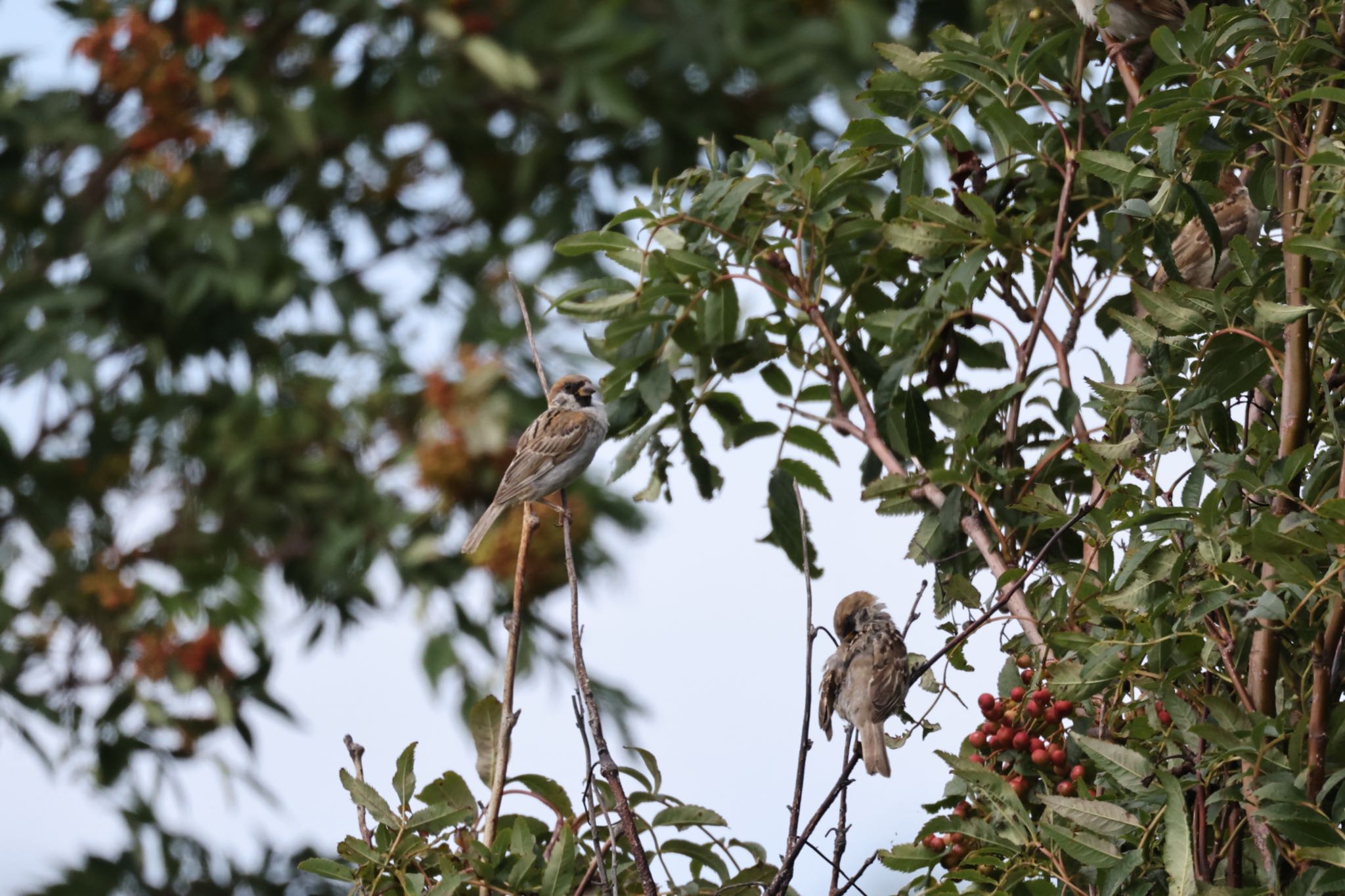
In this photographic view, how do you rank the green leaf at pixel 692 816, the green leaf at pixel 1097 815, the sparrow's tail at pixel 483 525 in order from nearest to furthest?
the green leaf at pixel 1097 815 → the green leaf at pixel 692 816 → the sparrow's tail at pixel 483 525

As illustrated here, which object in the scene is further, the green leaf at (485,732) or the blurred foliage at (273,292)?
the blurred foliage at (273,292)

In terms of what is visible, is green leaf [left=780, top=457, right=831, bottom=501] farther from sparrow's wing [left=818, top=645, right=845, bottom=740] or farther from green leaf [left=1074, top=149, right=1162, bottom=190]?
green leaf [left=1074, top=149, right=1162, bottom=190]

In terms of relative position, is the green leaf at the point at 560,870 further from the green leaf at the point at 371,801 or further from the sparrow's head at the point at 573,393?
the sparrow's head at the point at 573,393

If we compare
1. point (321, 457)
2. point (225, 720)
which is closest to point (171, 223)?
point (321, 457)

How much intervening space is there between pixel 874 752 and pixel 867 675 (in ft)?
0.39

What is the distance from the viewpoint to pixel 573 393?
3.81 m

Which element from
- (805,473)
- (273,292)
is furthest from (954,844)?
(273,292)

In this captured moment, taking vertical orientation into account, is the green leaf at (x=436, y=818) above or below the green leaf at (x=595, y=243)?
below

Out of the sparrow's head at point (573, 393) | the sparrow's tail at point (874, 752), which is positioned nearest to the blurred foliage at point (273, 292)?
the sparrow's head at point (573, 393)

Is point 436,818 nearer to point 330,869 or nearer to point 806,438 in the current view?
point 330,869

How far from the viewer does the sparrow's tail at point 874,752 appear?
223cm

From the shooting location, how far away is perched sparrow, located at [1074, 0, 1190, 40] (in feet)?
7.53

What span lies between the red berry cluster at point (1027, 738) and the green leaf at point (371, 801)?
0.69 m

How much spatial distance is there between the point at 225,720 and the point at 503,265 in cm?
193
